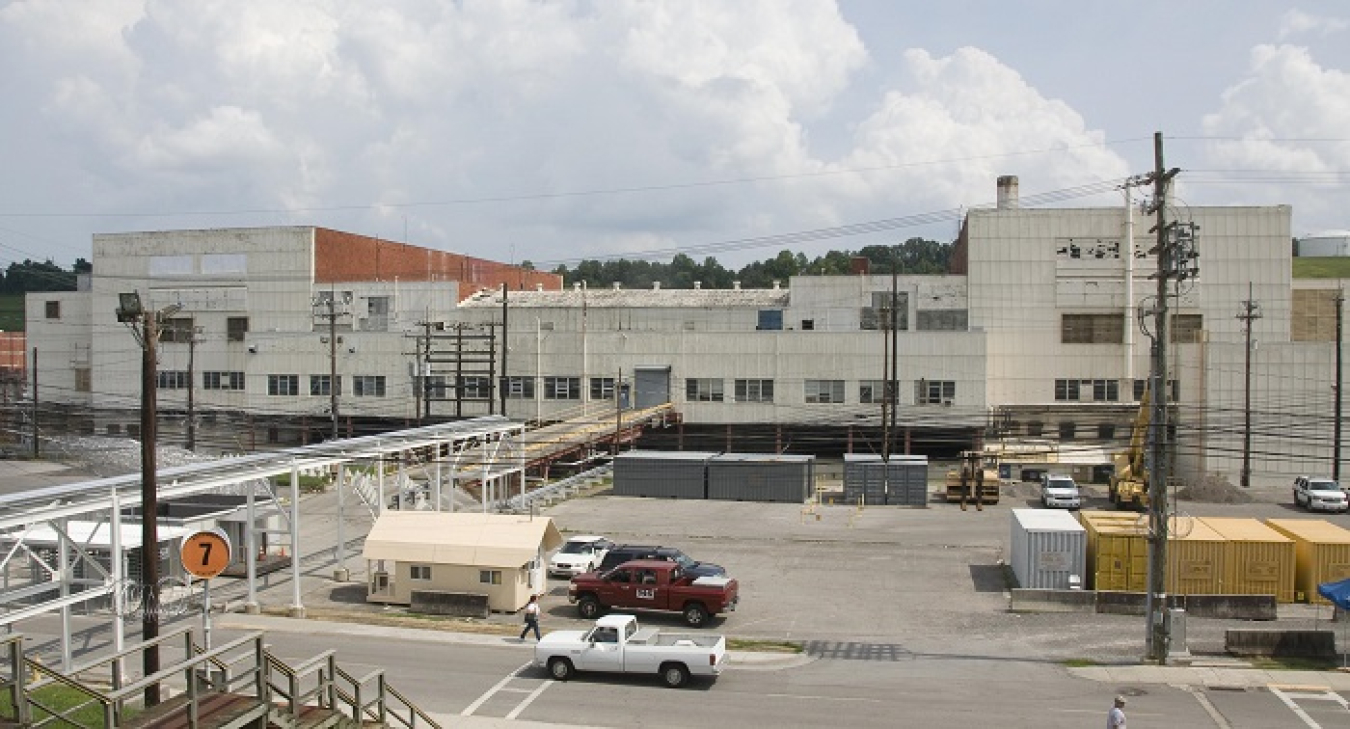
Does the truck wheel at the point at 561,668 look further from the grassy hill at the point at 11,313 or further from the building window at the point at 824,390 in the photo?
the grassy hill at the point at 11,313

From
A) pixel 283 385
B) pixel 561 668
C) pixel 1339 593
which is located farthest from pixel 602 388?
pixel 1339 593

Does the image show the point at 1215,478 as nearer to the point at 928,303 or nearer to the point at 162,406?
the point at 928,303

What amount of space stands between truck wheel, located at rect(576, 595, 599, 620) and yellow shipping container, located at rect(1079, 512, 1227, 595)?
48.9ft

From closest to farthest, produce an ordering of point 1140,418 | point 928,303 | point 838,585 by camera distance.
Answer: point 838,585 < point 1140,418 < point 928,303

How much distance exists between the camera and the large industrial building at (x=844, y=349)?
200 feet

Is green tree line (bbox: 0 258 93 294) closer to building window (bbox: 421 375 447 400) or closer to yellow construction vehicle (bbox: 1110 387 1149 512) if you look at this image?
building window (bbox: 421 375 447 400)

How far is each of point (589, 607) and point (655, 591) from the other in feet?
6.82

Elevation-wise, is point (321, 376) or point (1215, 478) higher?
point (321, 376)

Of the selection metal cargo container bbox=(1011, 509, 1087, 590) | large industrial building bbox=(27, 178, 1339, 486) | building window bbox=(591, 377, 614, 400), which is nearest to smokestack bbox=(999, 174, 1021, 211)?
large industrial building bbox=(27, 178, 1339, 486)

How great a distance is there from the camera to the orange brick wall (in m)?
78.3

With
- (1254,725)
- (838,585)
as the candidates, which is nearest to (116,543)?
(838,585)

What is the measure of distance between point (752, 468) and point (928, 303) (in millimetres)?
20507

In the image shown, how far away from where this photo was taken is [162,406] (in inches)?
3056

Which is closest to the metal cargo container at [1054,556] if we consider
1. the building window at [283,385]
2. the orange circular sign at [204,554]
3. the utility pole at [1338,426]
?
the orange circular sign at [204,554]
